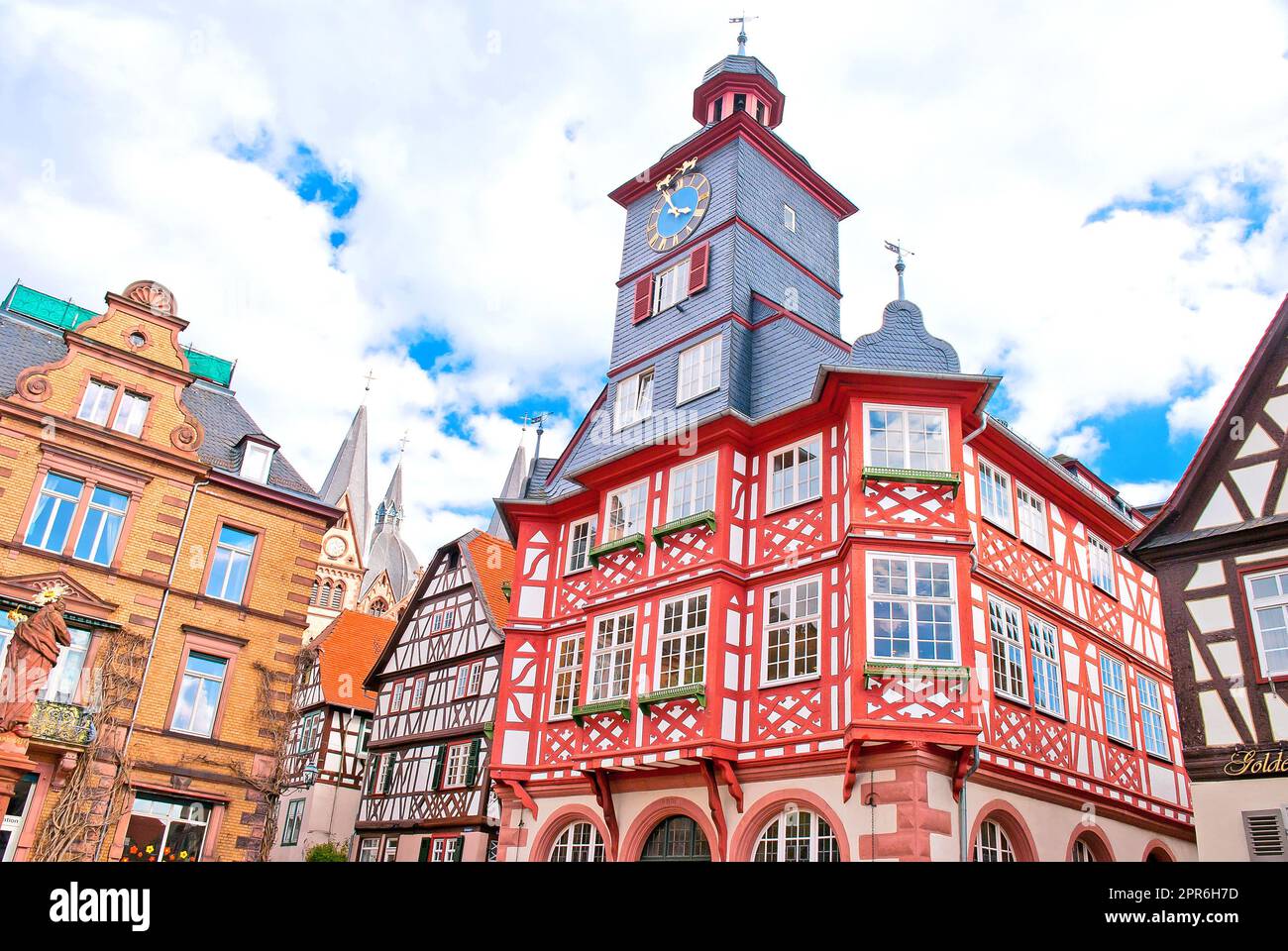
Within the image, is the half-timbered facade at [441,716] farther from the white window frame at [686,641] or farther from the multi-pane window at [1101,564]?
the multi-pane window at [1101,564]

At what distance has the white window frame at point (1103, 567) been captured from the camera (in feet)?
73.0

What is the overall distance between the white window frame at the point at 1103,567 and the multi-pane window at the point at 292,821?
31.1 m

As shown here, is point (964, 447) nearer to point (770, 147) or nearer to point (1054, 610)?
point (1054, 610)

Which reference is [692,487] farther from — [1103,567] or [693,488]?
[1103,567]

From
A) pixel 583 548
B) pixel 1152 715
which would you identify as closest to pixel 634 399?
pixel 583 548

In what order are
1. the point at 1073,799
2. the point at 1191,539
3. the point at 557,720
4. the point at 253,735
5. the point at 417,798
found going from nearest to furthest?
the point at 1191,539 → the point at 1073,799 → the point at 557,720 → the point at 253,735 → the point at 417,798

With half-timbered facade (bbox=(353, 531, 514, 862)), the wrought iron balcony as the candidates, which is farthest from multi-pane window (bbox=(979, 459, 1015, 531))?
the wrought iron balcony

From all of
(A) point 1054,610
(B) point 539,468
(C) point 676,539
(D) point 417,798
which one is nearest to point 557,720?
(C) point 676,539

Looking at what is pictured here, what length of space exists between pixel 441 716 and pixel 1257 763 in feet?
83.4

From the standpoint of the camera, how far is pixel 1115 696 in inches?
843

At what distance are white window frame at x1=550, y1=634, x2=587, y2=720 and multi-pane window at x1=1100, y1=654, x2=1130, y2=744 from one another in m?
10.7

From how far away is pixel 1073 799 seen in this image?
1850cm

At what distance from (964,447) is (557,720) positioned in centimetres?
994

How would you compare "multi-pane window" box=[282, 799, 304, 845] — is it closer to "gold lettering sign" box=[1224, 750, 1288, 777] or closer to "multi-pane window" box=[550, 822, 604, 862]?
"multi-pane window" box=[550, 822, 604, 862]
